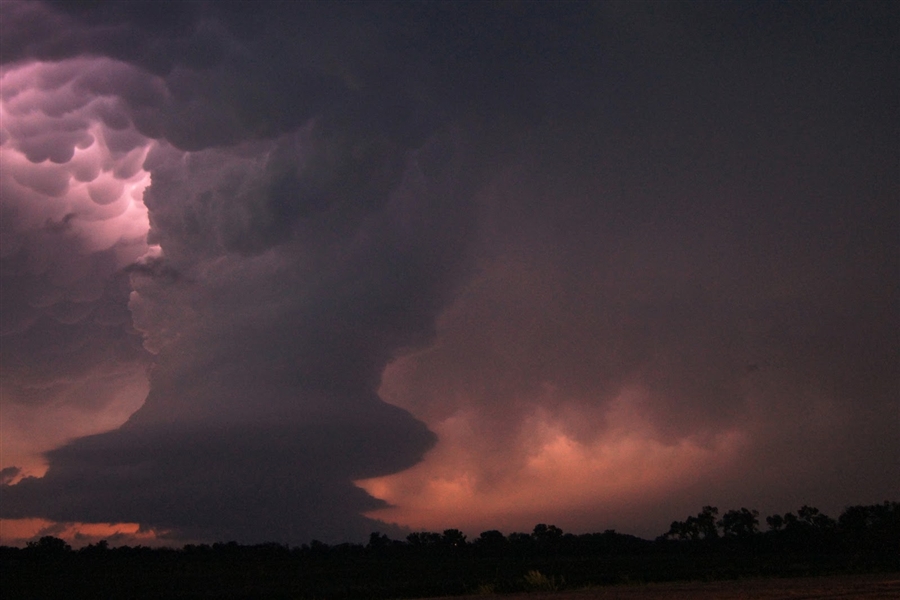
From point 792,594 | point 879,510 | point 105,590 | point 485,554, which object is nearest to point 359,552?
point 485,554

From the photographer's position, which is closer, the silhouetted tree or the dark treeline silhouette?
the dark treeline silhouette

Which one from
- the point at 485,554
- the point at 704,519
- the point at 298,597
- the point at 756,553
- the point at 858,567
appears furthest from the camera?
the point at 704,519

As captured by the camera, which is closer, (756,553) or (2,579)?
(2,579)

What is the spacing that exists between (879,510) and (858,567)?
28.7 m

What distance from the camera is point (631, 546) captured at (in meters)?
165

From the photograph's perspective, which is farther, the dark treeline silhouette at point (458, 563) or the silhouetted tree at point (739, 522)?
the silhouetted tree at point (739, 522)

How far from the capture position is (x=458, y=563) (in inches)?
4783

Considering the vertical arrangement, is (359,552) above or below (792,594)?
above

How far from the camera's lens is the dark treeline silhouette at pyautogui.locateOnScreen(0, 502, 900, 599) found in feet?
226

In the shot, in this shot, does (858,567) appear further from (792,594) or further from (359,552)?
(359,552)

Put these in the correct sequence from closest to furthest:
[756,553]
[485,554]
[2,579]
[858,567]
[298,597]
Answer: [298,597] < [858,567] < [2,579] < [756,553] < [485,554]

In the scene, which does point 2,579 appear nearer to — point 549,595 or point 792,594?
point 549,595

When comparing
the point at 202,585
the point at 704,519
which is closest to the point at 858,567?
the point at 202,585

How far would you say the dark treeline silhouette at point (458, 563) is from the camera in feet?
226
